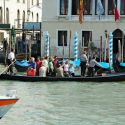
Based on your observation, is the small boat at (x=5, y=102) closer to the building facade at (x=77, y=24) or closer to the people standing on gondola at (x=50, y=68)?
the people standing on gondola at (x=50, y=68)

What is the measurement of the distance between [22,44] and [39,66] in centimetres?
1519

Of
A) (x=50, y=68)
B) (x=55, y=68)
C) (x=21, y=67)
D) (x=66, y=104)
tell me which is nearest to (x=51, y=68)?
(x=50, y=68)

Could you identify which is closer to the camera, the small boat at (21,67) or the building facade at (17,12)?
the small boat at (21,67)

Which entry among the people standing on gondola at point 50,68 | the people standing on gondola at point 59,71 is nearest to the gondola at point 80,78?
the people standing on gondola at point 59,71

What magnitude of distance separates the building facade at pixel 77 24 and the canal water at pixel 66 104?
14360 mm

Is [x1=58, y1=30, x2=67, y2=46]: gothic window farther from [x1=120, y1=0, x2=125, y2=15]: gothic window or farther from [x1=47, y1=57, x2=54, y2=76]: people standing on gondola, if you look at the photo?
[x1=47, y1=57, x2=54, y2=76]: people standing on gondola

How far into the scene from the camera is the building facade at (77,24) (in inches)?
1471

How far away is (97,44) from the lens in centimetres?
3722

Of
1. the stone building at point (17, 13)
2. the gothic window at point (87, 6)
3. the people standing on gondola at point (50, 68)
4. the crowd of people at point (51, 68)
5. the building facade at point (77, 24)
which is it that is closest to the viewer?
the crowd of people at point (51, 68)

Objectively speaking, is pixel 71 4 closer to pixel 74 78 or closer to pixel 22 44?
pixel 22 44

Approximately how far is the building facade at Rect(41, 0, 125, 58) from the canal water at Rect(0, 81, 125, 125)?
565 inches

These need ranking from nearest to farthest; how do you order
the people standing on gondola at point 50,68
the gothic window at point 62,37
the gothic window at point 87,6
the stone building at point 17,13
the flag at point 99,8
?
the people standing on gondola at point 50,68, the flag at point 99,8, the gothic window at point 62,37, the gothic window at point 87,6, the stone building at point 17,13

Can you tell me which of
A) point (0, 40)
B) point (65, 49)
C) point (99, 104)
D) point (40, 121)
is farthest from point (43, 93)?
point (0, 40)

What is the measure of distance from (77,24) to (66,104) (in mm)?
21141
